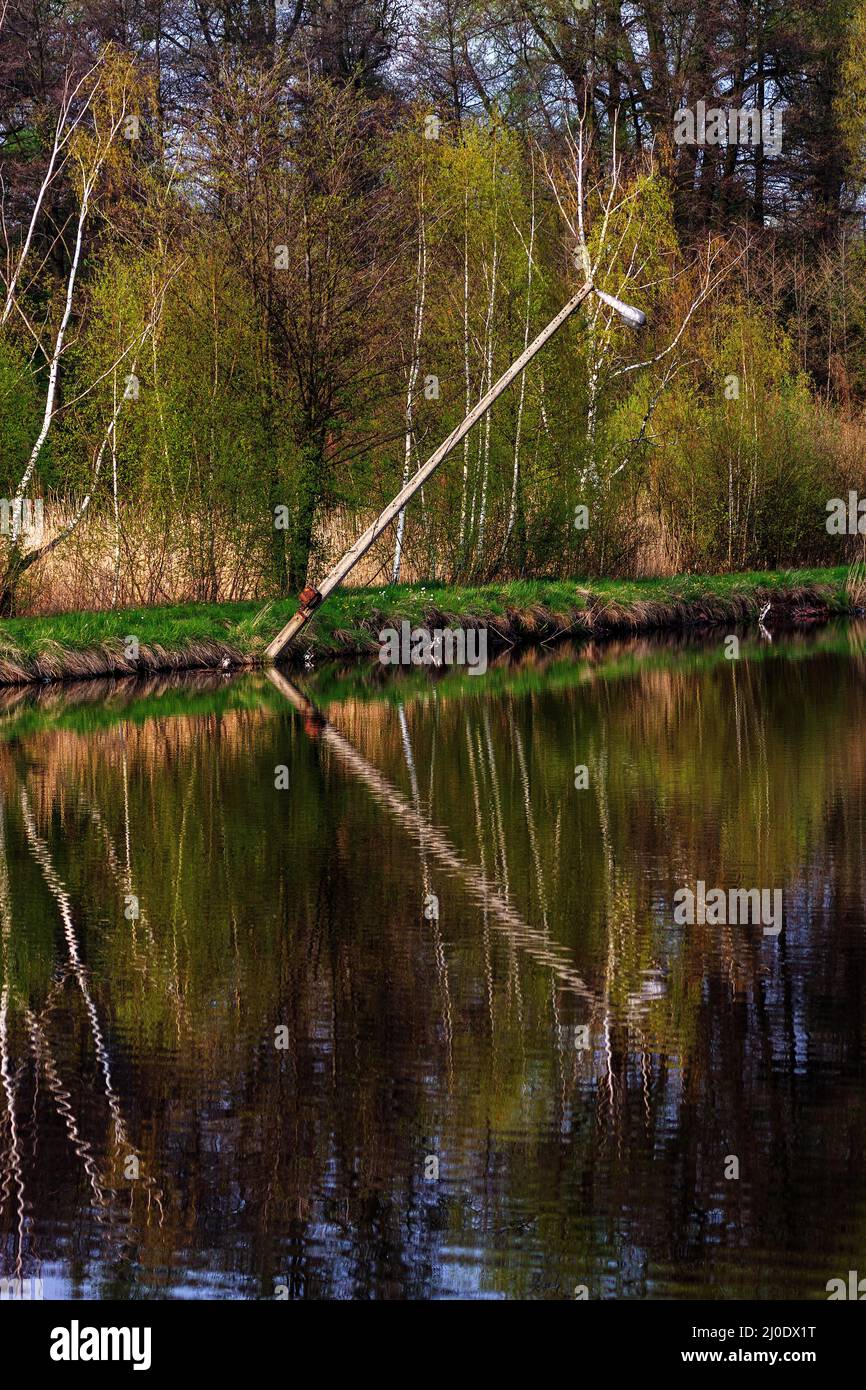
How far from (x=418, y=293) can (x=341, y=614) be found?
709cm

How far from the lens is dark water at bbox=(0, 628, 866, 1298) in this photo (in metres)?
6.24

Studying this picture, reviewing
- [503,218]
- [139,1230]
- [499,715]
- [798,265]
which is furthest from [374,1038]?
[798,265]

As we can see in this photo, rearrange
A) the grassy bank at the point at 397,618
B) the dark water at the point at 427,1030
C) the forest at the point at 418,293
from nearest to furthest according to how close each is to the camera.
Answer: the dark water at the point at 427,1030 < the grassy bank at the point at 397,618 < the forest at the point at 418,293

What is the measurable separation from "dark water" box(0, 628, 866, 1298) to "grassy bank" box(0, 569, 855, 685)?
8.72 m

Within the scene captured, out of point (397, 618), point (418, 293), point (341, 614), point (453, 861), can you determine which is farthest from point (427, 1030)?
point (418, 293)

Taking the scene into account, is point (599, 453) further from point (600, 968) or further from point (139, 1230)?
point (139, 1230)

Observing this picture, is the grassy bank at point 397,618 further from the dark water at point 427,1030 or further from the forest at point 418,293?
the dark water at point 427,1030

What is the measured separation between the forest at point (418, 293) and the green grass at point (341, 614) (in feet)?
3.46

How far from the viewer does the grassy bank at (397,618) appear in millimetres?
26094

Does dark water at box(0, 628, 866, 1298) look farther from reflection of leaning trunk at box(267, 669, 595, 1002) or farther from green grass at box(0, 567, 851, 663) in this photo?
green grass at box(0, 567, 851, 663)

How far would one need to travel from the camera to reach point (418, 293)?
34688mm

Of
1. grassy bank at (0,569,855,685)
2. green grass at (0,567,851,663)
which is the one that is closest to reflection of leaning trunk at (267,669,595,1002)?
grassy bank at (0,569,855,685)

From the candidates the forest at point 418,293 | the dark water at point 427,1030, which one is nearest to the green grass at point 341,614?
the forest at point 418,293

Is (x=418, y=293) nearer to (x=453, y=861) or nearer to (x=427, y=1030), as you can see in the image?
(x=453, y=861)
